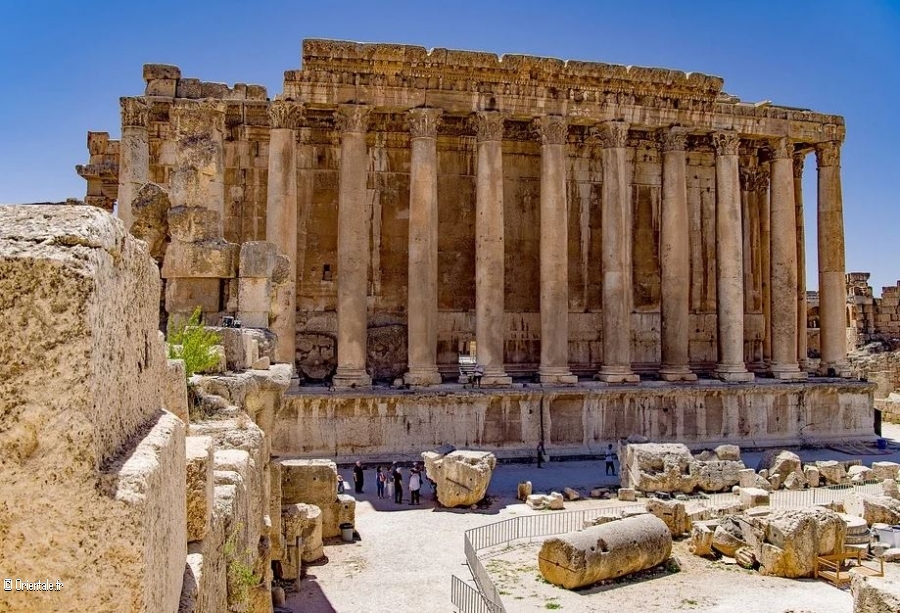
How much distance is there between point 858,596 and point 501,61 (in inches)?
691

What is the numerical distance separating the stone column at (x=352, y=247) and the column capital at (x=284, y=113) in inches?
48.3

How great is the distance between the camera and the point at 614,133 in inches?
928

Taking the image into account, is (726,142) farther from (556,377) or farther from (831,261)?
(556,377)

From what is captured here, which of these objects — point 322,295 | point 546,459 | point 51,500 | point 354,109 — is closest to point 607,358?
point 546,459

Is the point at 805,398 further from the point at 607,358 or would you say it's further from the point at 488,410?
the point at 488,410

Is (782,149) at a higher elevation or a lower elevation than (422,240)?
higher

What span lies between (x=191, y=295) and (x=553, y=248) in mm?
13142

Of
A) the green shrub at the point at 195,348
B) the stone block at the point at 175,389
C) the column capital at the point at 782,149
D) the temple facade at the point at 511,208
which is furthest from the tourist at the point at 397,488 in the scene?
the column capital at the point at 782,149

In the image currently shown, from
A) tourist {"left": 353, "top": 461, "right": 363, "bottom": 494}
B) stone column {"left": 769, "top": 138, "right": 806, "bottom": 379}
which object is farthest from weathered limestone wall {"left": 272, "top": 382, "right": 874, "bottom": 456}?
tourist {"left": 353, "top": 461, "right": 363, "bottom": 494}

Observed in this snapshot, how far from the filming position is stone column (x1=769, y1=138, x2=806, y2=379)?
25219 mm

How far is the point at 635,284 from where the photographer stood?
2673cm

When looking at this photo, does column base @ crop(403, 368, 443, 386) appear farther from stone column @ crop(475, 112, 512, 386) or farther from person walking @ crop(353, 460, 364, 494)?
person walking @ crop(353, 460, 364, 494)

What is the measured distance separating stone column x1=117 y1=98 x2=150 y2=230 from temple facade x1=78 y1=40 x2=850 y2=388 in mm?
54

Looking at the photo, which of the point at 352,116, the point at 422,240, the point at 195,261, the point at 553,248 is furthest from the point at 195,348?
the point at 553,248
